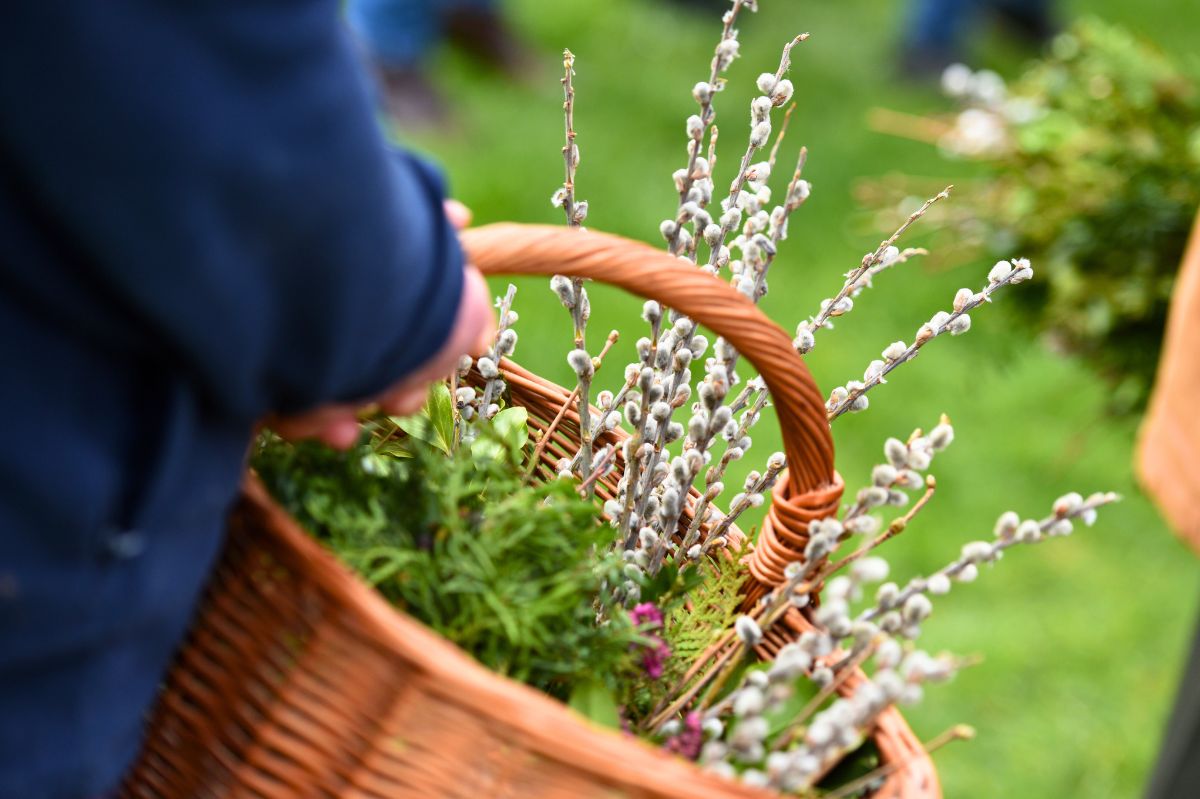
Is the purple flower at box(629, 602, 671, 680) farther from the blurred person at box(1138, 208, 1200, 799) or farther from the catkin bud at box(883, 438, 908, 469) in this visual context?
the blurred person at box(1138, 208, 1200, 799)

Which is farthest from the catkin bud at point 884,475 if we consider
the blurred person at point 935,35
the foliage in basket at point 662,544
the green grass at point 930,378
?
the blurred person at point 935,35

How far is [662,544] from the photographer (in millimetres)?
991

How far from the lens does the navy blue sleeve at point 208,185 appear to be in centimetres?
60

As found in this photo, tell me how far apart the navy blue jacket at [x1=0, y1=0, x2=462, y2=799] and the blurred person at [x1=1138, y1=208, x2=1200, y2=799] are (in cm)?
77

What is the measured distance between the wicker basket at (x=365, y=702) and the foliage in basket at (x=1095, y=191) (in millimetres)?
1109

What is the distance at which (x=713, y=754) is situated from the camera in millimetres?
817

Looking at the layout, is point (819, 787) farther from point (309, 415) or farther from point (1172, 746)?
point (1172, 746)

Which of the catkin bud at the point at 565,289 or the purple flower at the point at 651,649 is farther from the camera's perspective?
the catkin bud at the point at 565,289

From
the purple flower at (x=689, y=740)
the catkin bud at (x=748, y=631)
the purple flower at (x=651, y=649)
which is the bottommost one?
the purple flower at (x=689, y=740)

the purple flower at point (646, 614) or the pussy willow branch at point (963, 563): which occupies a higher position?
the pussy willow branch at point (963, 563)

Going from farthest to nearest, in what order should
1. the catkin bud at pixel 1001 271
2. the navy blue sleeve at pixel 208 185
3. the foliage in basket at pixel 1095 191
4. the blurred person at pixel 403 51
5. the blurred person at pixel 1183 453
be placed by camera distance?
the blurred person at pixel 403 51 < the foliage in basket at pixel 1095 191 < the blurred person at pixel 1183 453 < the catkin bud at pixel 1001 271 < the navy blue sleeve at pixel 208 185

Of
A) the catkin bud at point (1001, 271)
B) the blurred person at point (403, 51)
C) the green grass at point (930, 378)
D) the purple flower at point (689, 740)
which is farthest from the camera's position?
the blurred person at point (403, 51)

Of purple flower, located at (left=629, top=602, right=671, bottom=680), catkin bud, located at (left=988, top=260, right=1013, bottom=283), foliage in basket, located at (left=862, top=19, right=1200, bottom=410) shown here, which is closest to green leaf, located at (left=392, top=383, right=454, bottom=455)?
purple flower, located at (left=629, top=602, right=671, bottom=680)

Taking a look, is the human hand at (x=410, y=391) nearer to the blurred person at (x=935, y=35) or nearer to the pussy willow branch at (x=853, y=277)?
the pussy willow branch at (x=853, y=277)
